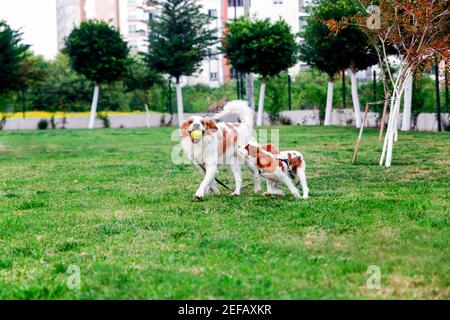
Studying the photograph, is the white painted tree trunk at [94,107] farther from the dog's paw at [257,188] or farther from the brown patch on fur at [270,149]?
the brown patch on fur at [270,149]

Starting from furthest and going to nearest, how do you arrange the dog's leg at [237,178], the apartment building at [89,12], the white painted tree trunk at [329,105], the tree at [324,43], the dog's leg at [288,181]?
1. the apartment building at [89,12]
2. the white painted tree trunk at [329,105]
3. the tree at [324,43]
4. the dog's leg at [237,178]
5. the dog's leg at [288,181]

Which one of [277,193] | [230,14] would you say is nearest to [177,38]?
[230,14]

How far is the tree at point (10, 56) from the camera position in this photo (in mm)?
30844

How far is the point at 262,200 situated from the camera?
26.1 feet

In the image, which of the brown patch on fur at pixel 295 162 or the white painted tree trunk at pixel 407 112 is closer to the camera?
the brown patch on fur at pixel 295 162

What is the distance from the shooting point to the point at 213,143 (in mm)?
8320

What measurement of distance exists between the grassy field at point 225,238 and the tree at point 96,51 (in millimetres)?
24176

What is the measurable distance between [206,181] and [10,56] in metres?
24.9

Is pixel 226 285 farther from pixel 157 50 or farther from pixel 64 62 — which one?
pixel 64 62

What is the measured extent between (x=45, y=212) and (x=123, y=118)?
30855 mm

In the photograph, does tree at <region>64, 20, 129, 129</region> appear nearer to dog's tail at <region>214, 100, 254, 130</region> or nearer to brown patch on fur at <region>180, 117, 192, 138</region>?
dog's tail at <region>214, 100, 254, 130</region>

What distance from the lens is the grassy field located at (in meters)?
4.29

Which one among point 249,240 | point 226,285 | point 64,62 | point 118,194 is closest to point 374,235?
point 249,240

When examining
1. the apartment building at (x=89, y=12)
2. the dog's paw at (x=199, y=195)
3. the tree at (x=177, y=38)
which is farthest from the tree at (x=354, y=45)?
the apartment building at (x=89, y=12)
